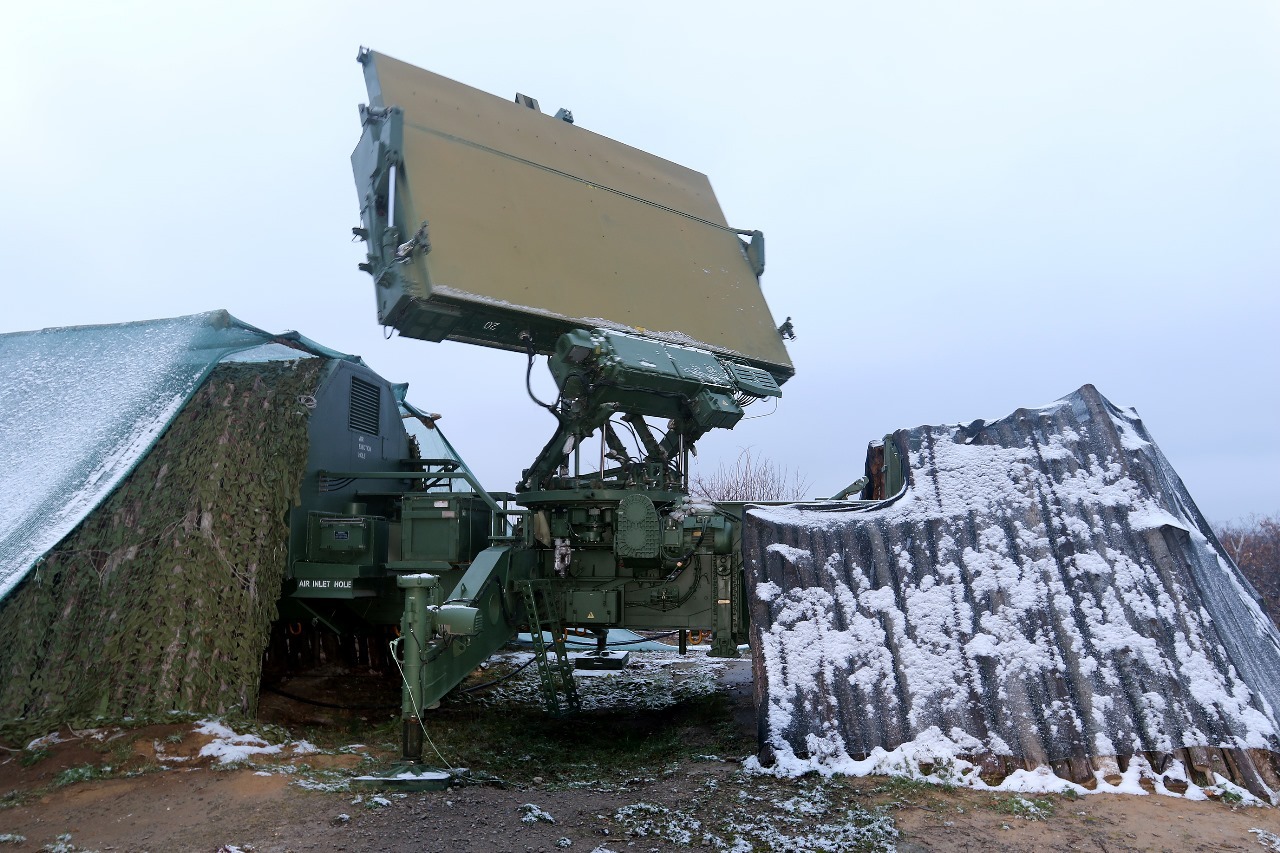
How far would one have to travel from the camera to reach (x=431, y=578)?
5562 mm

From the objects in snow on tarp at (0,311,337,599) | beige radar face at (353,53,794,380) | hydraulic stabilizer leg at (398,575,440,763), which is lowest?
hydraulic stabilizer leg at (398,575,440,763)

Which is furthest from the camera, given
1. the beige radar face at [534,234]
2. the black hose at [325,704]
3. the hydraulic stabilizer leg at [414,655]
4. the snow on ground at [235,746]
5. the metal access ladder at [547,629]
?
the black hose at [325,704]

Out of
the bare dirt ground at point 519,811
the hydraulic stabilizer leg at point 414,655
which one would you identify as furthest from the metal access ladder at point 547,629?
the hydraulic stabilizer leg at point 414,655

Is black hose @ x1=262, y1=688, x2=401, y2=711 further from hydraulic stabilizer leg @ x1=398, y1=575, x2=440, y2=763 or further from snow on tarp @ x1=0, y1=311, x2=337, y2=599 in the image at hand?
hydraulic stabilizer leg @ x1=398, y1=575, x2=440, y2=763

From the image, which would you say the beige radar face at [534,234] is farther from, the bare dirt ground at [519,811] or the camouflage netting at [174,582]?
the bare dirt ground at [519,811]

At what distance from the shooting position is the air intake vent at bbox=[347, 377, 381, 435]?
328 inches

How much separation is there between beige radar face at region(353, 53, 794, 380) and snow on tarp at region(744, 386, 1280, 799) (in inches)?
100

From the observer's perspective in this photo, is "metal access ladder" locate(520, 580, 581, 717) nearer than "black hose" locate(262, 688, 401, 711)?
Yes

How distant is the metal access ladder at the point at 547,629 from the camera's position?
7301 mm

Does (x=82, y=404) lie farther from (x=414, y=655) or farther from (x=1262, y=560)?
(x=1262, y=560)

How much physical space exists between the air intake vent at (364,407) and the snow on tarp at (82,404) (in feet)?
2.59

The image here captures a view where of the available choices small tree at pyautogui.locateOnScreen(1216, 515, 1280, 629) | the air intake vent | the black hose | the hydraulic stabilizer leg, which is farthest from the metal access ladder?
small tree at pyautogui.locateOnScreen(1216, 515, 1280, 629)

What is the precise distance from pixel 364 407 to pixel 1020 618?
236 inches

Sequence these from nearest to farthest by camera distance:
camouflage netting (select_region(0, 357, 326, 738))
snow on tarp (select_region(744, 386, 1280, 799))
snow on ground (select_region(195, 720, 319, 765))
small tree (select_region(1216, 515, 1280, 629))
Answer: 1. snow on tarp (select_region(744, 386, 1280, 799))
2. snow on ground (select_region(195, 720, 319, 765))
3. camouflage netting (select_region(0, 357, 326, 738))
4. small tree (select_region(1216, 515, 1280, 629))
